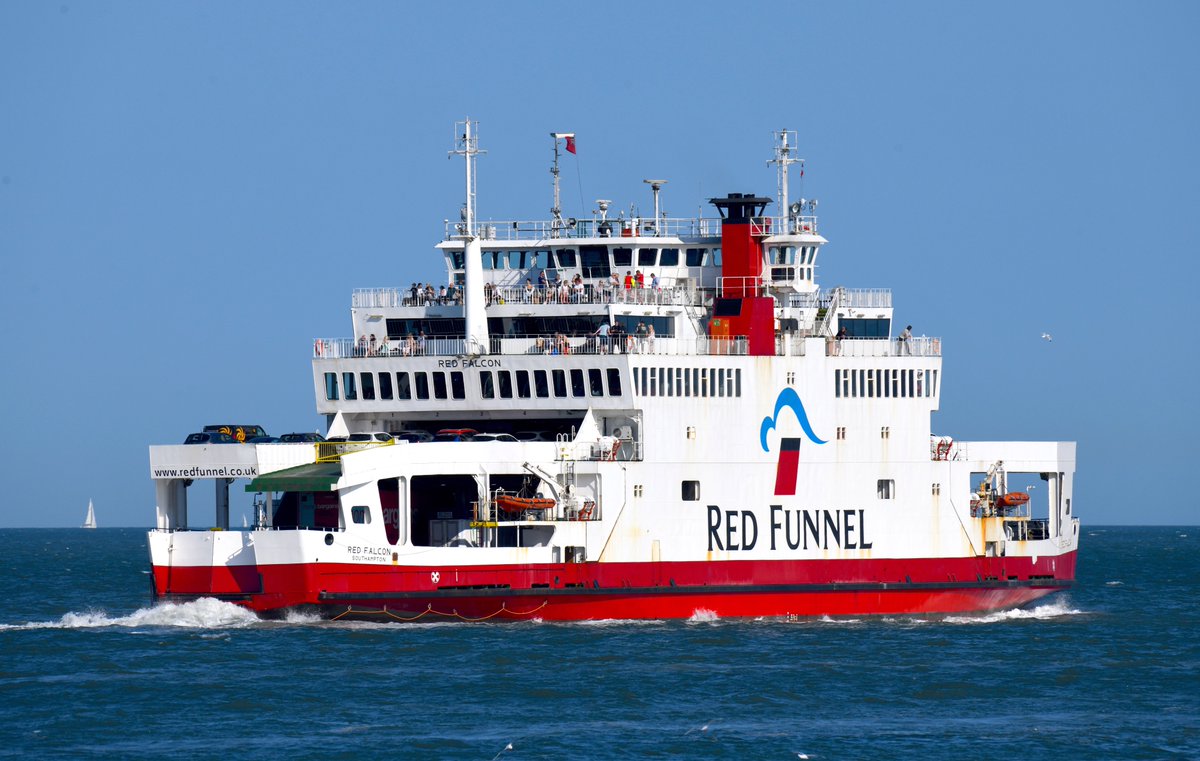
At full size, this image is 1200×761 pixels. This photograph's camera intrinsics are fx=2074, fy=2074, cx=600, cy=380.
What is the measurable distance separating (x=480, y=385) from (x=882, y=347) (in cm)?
1051

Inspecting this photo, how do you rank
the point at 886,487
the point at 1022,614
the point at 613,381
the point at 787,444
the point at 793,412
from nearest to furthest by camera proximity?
the point at 613,381 → the point at 787,444 → the point at 793,412 → the point at 886,487 → the point at 1022,614

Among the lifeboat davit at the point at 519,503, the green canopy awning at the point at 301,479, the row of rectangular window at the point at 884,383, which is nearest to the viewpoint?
the green canopy awning at the point at 301,479

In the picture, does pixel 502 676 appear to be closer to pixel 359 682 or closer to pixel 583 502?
pixel 359 682

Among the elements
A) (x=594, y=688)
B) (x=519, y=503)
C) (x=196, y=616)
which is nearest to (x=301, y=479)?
(x=196, y=616)

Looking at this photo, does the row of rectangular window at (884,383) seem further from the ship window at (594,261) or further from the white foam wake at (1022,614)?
the ship window at (594,261)

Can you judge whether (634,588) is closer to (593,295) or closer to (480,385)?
(480,385)

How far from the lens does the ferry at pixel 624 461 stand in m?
45.8

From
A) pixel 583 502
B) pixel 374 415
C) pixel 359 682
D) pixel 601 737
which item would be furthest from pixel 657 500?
pixel 601 737

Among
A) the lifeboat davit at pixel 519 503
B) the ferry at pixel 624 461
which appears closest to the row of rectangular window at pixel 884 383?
the ferry at pixel 624 461

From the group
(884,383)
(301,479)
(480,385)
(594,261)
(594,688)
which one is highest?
(594,261)

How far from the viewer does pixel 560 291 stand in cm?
5131

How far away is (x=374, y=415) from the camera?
50.9 m

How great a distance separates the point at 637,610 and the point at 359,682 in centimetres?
1045

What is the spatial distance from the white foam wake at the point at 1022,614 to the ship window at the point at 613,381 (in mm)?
10434
